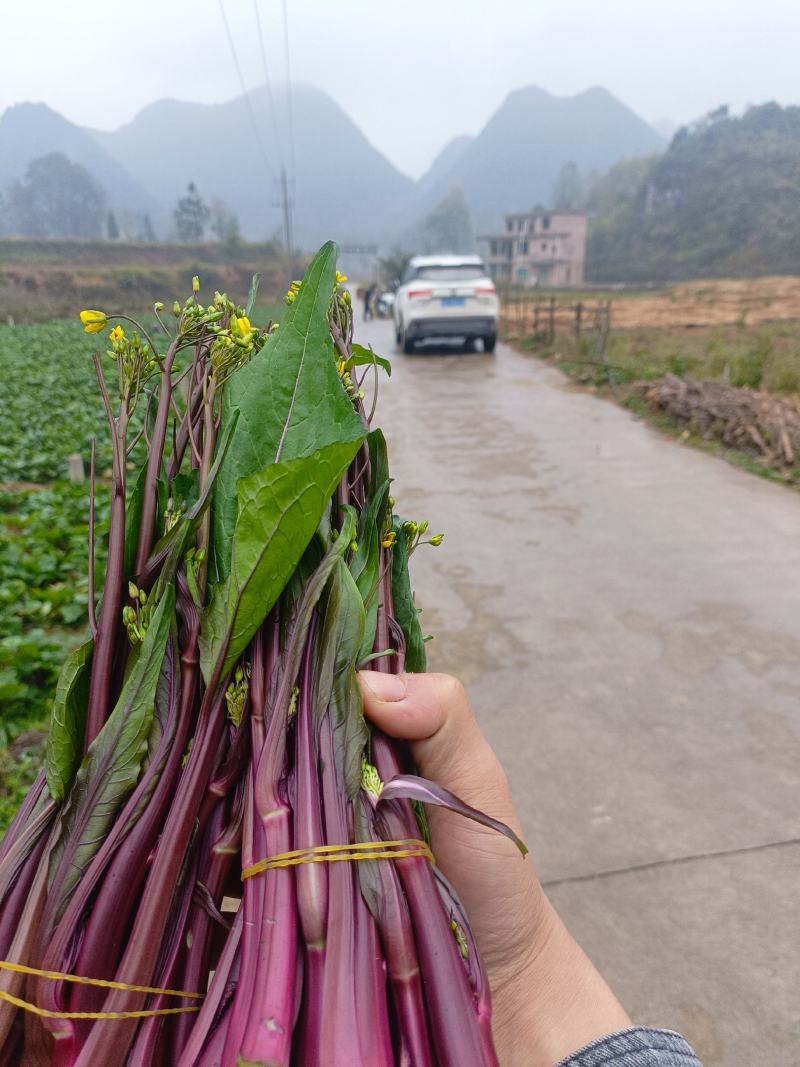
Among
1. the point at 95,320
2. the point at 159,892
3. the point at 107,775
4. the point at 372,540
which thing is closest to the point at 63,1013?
the point at 159,892

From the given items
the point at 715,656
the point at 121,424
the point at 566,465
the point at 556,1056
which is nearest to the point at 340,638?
the point at 121,424

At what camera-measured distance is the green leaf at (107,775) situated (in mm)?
1007

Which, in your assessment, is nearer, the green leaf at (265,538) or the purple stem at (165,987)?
the purple stem at (165,987)

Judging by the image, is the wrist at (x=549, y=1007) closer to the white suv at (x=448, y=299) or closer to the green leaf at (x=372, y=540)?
the green leaf at (x=372, y=540)

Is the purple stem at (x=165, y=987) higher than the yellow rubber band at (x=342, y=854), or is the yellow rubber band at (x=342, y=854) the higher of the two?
the yellow rubber band at (x=342, y=854)

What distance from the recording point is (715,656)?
3.95 m

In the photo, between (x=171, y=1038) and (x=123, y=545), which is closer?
(x=171, y=1038)

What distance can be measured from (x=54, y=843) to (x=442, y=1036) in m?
0.60

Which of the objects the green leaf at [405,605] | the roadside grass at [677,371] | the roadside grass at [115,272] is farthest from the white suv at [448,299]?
the roadside grass at [115,272]

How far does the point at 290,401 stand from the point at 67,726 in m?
0.61

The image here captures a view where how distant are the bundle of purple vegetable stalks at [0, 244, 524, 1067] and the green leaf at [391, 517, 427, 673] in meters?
0.14

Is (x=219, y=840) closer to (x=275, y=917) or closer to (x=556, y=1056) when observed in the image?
(x=275, y=917)

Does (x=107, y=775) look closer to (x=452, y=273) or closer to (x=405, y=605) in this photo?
(x=405, y=605)

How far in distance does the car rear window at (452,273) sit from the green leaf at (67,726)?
14.1 metres
